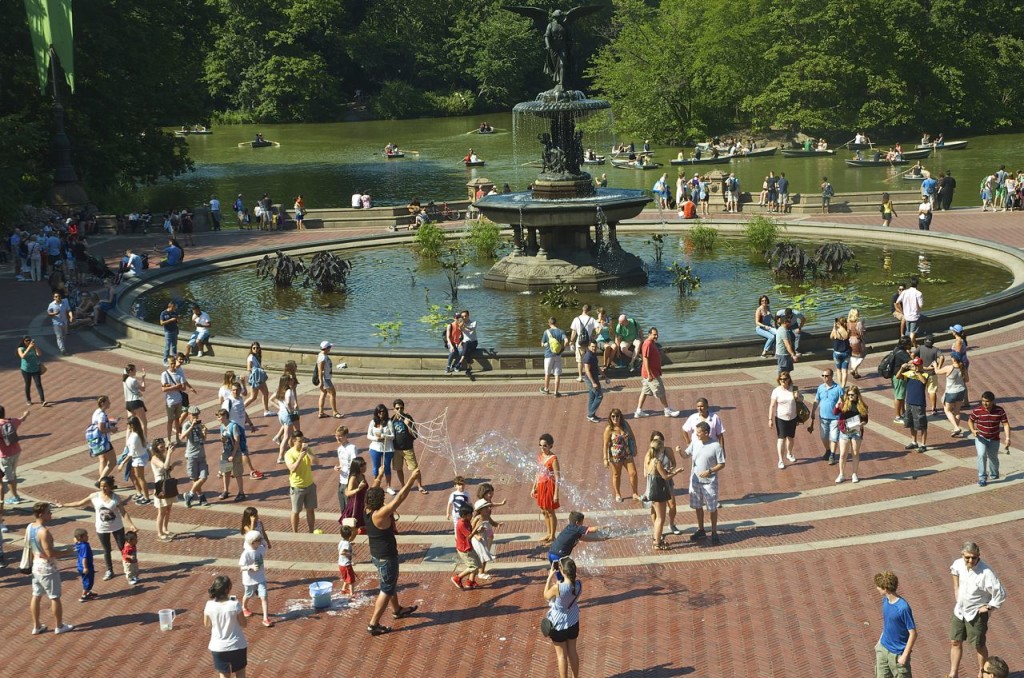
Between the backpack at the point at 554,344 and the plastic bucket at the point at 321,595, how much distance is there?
8.91 meters

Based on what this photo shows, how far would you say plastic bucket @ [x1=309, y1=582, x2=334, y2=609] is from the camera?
14133 millimetres

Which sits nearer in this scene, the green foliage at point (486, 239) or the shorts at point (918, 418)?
the shorts at point (918, 418)

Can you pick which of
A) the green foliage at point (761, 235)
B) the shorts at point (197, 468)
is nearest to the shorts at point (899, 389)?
the shorts at point (197, 468)

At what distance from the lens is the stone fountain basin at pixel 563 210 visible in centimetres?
3178

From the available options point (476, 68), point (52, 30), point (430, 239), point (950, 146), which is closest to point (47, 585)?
point (430, 239)

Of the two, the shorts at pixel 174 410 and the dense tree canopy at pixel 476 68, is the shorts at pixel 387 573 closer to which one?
the shorts at pixel 174 410

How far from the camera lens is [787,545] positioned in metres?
15.3

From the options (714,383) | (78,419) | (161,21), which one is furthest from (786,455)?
(161,21)

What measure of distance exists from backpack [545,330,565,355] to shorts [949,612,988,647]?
445 inches

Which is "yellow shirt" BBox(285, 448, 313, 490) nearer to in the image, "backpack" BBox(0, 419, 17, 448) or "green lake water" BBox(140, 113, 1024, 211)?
"backpack" BBox(0, 419, 17, 448)

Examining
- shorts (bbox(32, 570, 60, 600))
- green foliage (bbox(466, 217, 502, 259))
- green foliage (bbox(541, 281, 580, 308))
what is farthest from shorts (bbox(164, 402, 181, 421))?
green foliage (bbox(466, 217, 502, 259))

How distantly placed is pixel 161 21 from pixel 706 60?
38.7 metres

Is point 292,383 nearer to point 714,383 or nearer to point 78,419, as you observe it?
point 78,419

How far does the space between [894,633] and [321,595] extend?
20.4 feet
